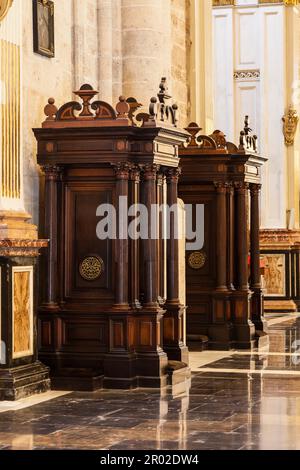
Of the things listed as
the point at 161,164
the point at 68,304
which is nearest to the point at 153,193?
the point at 161,164

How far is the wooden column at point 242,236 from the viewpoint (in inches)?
669

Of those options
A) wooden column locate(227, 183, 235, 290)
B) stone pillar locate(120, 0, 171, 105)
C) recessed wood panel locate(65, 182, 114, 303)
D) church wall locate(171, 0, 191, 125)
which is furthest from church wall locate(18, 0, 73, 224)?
church wall locate(171, 0, 191, 125)

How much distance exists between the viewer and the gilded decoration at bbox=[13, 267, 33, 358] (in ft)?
37.0

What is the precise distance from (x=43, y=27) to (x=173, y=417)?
551 centimetres

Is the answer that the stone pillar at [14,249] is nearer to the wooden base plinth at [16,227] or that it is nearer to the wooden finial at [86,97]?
the wooden base plinth at [16,227]

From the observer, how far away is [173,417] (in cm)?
1005

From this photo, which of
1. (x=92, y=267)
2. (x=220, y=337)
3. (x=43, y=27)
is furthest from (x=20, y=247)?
(x=220, y=337)

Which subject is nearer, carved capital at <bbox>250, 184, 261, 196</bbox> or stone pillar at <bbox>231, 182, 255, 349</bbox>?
stone pillar at <bbox>231, 182, 255, 349</bbox>

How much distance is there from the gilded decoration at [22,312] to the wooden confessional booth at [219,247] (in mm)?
5174

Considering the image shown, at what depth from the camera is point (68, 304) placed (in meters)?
12.8

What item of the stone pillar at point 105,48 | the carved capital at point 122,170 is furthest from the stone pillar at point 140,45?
the carved capital at point 122,170

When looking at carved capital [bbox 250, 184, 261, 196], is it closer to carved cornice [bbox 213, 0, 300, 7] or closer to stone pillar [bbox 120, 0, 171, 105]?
stone pillar [bbox 120, 0, 171, 105]

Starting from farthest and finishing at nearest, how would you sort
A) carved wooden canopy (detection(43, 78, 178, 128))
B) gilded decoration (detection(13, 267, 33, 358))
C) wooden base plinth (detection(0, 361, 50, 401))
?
carved wooden canopy (detection(43, 78, 178, 128)) < gilded decoration (detection(13, 267, 33, 358)) < wooden base plinth (detection(0, 361, 50, 401))

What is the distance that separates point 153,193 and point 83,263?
1.12 m
